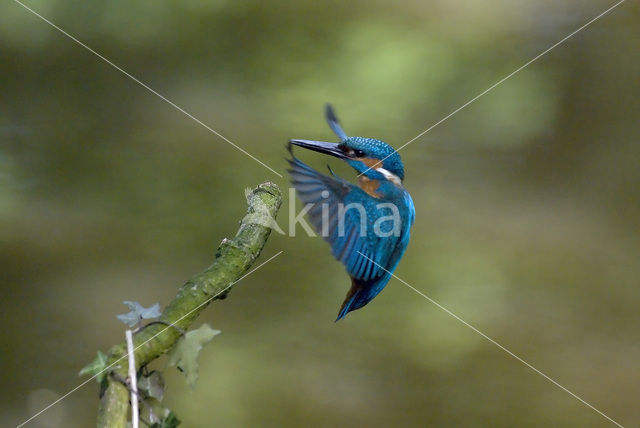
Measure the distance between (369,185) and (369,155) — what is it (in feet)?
0.30

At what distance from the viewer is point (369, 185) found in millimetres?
1802

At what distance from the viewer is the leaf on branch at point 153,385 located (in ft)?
3.83

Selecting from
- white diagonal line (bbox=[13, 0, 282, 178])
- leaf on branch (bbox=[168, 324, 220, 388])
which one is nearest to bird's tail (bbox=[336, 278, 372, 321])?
leaf on branch (bbox=[168, 324, 220, 388])

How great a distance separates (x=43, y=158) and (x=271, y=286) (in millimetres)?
1311

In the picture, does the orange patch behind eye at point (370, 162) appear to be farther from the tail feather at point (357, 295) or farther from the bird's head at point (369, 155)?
the tail feather at point (357, 295)

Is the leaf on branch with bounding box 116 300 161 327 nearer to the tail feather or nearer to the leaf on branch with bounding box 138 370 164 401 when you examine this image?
the leaf on branch with bounding box 138 370 164 401

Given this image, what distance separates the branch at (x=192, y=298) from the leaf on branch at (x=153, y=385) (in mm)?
29

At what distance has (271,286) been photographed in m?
4.01

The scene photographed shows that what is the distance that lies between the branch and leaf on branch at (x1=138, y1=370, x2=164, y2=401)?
0.03 meters

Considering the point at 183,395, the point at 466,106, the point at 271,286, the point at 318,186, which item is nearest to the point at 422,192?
the point at 466,106

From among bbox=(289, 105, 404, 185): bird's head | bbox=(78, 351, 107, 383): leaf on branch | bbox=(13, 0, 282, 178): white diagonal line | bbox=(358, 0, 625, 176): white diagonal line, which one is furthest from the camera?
bbox=(358, 0, 625, 176): white diagonal line

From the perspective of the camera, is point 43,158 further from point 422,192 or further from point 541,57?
point 541,57

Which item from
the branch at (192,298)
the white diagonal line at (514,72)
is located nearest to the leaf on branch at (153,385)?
the branch at (192,298)

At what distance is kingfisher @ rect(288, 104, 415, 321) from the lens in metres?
1.59
